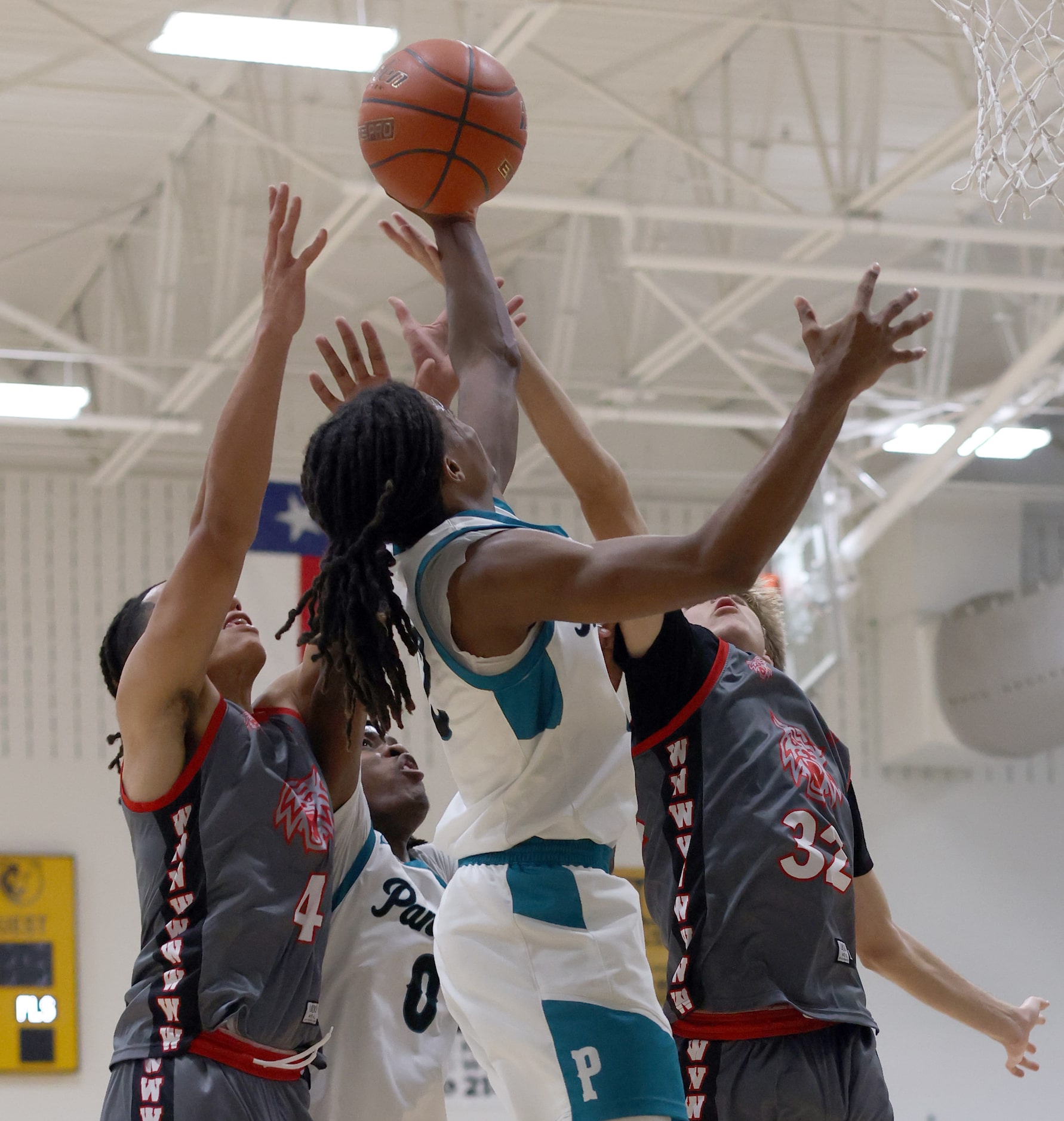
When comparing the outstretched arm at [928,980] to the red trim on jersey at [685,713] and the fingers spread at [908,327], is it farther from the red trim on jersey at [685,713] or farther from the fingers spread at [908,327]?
the fingers spread at [908,327]

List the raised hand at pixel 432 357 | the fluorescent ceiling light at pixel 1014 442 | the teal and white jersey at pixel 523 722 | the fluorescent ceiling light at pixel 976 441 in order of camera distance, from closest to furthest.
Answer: the teal and white jersey at pixel 523 722 < the raised hand at pixel 432 357 < the fluorescent ceiling light at pixel 976 441 < the fluorescent ceiling light at pixel 1014 442

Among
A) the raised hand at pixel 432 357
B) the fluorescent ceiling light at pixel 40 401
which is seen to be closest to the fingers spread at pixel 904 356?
the raised hand at pixel 432 357

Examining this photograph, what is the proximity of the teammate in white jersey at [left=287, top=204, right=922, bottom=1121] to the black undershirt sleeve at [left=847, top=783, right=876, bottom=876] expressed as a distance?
1.01 meters

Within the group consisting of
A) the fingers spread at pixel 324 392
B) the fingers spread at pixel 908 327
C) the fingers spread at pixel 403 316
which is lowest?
the fingers spread at pixel 324 392

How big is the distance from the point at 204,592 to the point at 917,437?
31.7 feet

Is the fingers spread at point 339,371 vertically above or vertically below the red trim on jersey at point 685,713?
above

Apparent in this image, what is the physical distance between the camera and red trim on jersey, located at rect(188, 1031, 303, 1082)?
125 inches

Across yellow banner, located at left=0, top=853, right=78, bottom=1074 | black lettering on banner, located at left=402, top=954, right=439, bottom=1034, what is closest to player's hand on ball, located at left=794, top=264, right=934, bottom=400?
black lettering on banner, located at left=402, top=954, right=439, bottom=1034

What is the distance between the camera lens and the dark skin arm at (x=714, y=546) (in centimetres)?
237

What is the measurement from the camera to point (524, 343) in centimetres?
350

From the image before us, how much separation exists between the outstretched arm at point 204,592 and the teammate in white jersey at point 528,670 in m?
0.42

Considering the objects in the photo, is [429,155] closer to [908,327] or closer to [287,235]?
[287,235]

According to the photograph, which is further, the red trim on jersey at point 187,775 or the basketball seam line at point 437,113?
the basketball seam line at point 437,113


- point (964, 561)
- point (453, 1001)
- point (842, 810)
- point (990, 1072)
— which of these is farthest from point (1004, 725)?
point (453, 1001)
